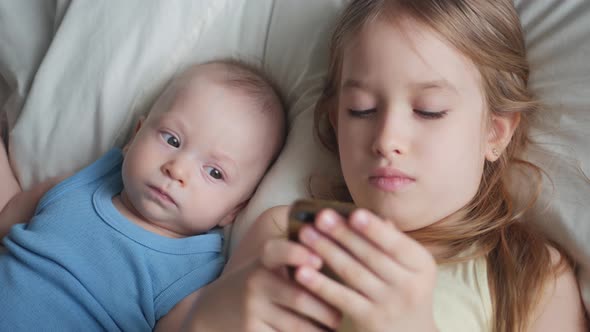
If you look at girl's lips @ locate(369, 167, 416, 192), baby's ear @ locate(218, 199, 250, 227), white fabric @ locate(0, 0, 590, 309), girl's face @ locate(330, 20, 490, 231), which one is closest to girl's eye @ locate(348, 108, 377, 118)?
girl's face @ locate(330, 20, 490, 231)

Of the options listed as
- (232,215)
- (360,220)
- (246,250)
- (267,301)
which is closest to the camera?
(360,220)

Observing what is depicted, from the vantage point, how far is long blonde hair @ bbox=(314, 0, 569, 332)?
41.8 inches

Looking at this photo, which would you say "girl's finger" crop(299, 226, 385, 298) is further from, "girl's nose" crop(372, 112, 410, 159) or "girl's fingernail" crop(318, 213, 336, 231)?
"girl's nose" crop(372, 112, 410, 159)

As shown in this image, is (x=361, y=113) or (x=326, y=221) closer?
(x=326, y=221)

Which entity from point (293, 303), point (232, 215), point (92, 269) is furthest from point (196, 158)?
point (293, 303)

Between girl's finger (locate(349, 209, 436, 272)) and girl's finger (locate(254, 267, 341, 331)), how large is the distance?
114 millimetres

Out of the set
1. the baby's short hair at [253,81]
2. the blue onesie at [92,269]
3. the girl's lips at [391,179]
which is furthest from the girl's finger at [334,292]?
the baby's short hair at [253,81]

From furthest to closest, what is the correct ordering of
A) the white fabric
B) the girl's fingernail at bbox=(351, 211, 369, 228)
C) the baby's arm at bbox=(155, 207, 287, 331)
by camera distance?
the white fabric → the baby's arm at bbox=(155, 207, 287, 331) → the girl's fingernail at bbox=(351, 211, 369, 228)

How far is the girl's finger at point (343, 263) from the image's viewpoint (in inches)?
27.7

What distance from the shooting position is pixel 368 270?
2.35 feet

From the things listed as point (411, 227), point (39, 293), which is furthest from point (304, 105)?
point (39, 293)

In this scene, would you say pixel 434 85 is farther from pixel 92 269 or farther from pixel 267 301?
pixel 92 269

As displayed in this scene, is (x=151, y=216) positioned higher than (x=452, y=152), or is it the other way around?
(x=452, y=152)

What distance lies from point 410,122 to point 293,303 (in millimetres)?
409
